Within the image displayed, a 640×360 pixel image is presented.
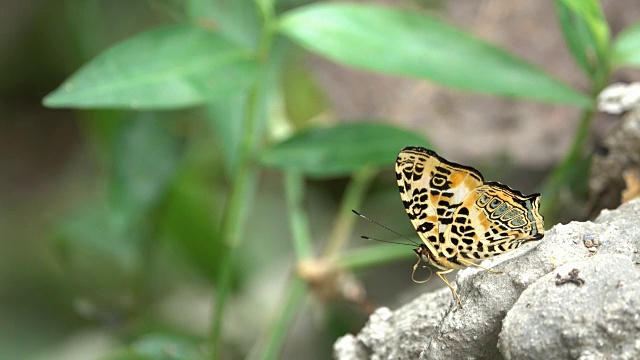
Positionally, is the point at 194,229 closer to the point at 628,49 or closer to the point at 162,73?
the point at 162,73

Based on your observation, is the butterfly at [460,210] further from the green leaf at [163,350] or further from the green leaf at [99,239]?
the green leaf at [99,239]

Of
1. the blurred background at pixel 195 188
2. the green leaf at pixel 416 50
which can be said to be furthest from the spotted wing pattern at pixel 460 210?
the blurred background at pixel 195 188

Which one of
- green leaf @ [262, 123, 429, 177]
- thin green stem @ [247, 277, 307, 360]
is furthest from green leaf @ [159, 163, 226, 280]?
green leaf @ [262, 123, 429, 177]

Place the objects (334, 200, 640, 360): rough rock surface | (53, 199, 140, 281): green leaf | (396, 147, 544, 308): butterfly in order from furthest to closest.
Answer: (53, 199, 140, 281): green leaf, (396, 147, 544, 308): butterfly, (334, 200, 640, 360): rough rock surface

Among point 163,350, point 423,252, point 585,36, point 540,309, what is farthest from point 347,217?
point 540,309

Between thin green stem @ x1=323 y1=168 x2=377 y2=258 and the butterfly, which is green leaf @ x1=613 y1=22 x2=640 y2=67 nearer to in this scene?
the butterfly

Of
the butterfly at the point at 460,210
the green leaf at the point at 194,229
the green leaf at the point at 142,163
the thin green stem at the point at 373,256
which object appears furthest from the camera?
A: the green leaf at the point at 194,229
